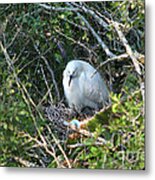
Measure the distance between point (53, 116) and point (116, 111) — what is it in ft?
0.93

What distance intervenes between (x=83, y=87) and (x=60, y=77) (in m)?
0.11

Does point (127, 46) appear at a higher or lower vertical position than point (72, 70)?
higher

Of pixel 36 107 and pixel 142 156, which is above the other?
pixel 36 107

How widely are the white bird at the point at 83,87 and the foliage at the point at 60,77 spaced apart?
0.09ft

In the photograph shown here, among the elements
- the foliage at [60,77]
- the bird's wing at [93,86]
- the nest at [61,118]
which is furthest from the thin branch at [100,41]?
the nest at [61,118]

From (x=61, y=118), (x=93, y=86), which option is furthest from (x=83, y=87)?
(x=61, y=118)

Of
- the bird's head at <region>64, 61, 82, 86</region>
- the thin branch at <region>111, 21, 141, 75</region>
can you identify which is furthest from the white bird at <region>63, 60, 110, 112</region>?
the thin branch at <region>111, 21, 141, 75</region>

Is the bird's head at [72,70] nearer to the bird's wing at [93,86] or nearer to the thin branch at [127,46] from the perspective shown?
the bird's wing at [93,86]

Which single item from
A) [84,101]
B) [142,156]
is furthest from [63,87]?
[142,156]

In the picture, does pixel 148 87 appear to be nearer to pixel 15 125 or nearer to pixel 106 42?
pixel 106 42

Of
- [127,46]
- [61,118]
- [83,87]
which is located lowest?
[61,118]

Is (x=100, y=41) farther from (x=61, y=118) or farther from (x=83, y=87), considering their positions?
(x=61, y=118)

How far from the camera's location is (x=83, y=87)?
247 centimetres

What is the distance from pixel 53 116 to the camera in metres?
2.51
